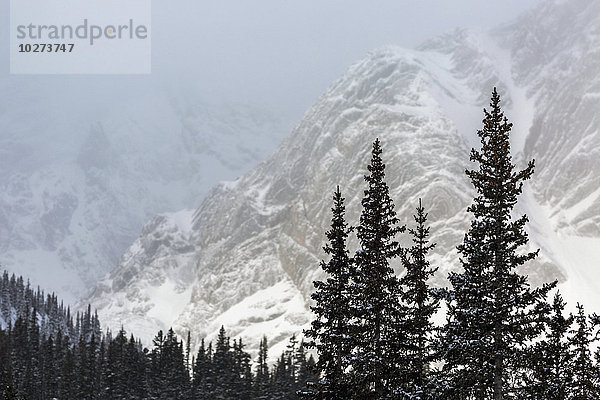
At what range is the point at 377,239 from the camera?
31250 millimetres

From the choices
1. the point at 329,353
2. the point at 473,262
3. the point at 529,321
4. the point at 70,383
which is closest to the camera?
the point at 529,321

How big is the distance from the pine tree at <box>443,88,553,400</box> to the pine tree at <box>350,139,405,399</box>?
276cm

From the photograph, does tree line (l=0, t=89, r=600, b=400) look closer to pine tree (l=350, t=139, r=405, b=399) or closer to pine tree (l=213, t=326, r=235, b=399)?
pine tree (l=350, t=139, r=405, b=399)

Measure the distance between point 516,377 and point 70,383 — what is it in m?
99.5

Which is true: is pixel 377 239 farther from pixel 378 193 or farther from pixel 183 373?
pixel 183 373

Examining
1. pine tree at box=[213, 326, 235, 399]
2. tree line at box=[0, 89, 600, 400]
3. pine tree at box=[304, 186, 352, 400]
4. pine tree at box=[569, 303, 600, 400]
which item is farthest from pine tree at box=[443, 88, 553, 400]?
pine tree at box=[213, 326, 235, 399]

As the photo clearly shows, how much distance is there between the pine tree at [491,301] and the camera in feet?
88.9

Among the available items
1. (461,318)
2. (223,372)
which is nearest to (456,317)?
(461,318)

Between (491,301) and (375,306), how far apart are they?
482 centimetres

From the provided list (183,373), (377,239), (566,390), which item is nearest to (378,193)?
(377,239)

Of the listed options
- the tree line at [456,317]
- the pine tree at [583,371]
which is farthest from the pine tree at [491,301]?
the pine tree at [583,371]

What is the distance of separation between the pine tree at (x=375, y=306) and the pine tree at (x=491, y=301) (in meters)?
2.76

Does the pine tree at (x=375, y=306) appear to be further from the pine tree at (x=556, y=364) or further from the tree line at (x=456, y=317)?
the pine tree at (x=556, y=364)

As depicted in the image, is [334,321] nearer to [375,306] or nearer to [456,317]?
[375,306]
